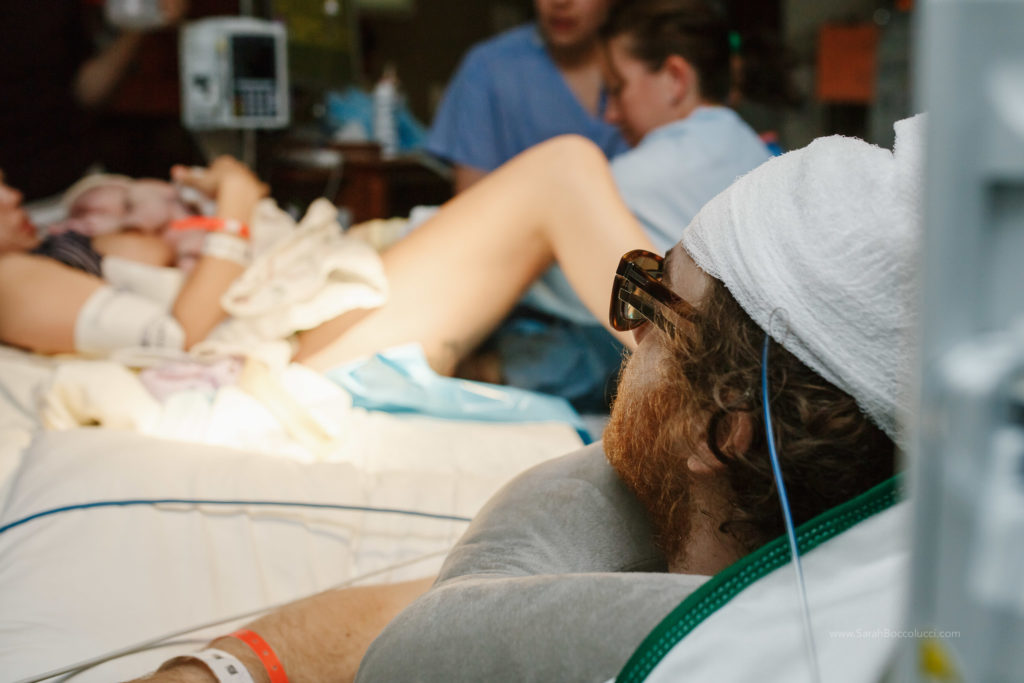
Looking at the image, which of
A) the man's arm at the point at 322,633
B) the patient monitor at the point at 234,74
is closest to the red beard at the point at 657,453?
the man's arm at the point at 322,633

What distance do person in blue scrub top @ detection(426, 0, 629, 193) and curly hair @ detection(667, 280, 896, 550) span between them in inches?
52.6

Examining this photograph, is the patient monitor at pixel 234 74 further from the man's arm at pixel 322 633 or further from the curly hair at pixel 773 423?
the curly hair at pixel 773 423

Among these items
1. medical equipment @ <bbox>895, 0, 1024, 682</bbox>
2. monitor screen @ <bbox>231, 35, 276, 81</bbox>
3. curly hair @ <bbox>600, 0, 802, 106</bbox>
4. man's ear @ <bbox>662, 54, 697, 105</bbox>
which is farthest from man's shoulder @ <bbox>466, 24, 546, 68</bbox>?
medical equipment @ <bbox>895, 0, 1024, 682</bbox>

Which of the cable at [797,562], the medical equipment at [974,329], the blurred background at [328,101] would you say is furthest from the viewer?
the blurred background at [328,101]

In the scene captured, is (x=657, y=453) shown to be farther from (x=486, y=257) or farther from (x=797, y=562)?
(x=486, y=257)

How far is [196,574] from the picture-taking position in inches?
36.5

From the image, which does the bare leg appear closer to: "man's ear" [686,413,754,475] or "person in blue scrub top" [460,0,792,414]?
"person in blue scrub top" [460,0,792,414]

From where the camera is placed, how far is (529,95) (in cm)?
204

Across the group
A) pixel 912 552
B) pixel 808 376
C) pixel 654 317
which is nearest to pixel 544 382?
pixel 654 317

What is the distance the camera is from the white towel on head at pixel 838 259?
49 cm

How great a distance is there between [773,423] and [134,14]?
2.54 meters

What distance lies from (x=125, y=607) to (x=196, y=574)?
80 millimetres

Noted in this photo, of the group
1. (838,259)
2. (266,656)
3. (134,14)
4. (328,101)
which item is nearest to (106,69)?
(134,14)

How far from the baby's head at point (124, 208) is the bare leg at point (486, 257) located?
786 millimetres
